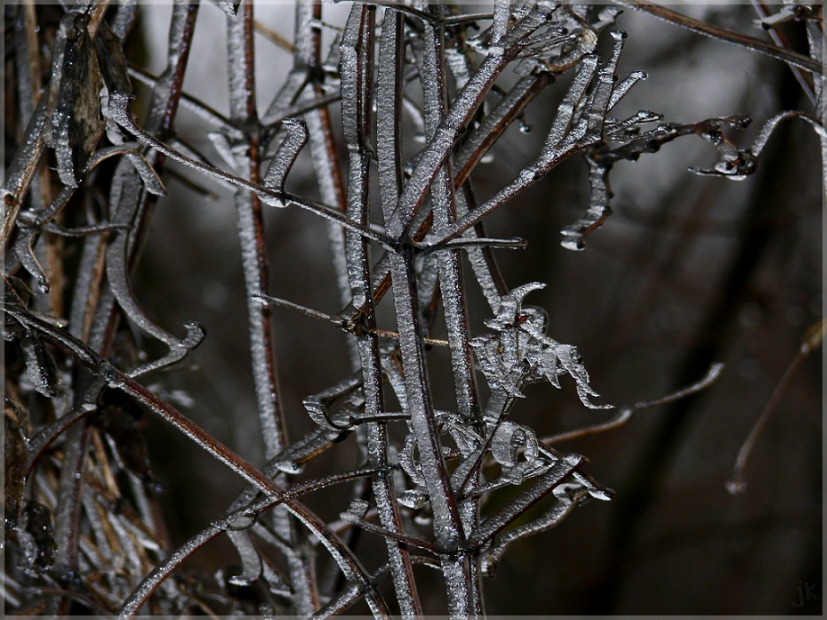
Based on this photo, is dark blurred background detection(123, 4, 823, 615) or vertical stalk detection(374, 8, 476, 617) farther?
dark blurred background detection(123, 4, 823, 615)

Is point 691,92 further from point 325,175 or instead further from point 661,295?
point 325,175

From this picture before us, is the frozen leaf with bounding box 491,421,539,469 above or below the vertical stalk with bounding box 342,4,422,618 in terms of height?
below

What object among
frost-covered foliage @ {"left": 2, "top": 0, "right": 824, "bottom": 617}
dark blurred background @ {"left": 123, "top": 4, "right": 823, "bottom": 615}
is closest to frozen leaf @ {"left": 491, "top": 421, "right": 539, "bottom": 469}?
frost-covered foliage @ {"left": 2, "top": 0, "right": 824, "bottom": 617}

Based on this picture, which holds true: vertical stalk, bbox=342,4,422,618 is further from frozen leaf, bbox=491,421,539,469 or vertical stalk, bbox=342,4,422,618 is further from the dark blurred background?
the dark blurred background

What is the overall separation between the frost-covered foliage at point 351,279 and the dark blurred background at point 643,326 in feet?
2.07

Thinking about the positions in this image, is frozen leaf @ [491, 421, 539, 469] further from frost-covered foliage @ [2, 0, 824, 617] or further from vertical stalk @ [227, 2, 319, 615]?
vertical stalk @ [227, 2, 319, 615]

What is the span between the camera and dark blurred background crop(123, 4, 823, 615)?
0.98 meters

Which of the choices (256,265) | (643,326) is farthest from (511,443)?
(643,326)

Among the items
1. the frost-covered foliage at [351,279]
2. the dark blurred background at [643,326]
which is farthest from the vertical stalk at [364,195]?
the dark blurred background at [643,326]

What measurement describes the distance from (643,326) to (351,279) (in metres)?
1.05

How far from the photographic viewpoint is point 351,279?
0.19 metres

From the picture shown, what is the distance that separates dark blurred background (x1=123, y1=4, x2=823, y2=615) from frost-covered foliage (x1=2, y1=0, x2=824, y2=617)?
2.07 feet

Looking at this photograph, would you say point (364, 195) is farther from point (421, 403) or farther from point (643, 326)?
point (643, 326)

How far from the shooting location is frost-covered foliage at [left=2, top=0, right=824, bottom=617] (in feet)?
0.55
